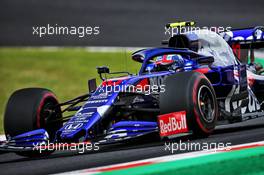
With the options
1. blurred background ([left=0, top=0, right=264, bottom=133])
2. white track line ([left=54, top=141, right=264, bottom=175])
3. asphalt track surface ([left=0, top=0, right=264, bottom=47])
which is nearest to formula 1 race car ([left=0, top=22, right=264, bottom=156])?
white track line ([left=54, top=141, right=264, bottom=175])

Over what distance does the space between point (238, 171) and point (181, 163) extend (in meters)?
0.47

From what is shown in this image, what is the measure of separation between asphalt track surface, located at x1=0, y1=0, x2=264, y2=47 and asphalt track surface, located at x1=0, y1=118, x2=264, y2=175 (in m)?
6.05

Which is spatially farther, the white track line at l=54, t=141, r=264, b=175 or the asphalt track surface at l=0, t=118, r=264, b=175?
the asphalt track surface at l=0, t=118, r=264, b=175

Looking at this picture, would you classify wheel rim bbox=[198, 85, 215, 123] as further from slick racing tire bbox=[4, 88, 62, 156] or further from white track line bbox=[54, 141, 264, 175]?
slick racing tire bbox=[4, 88, 62, 156]

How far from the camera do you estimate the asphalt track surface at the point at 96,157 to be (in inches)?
237

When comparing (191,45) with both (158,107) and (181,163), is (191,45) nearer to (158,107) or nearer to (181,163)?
(158,107)

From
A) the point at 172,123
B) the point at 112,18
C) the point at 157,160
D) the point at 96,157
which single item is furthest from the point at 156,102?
the point at 112,18

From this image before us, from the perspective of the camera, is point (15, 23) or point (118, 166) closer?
point (118, 166)

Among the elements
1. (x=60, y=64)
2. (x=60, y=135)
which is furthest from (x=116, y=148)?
(x=60, y=64)

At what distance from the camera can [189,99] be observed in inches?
271

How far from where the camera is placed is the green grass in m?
12.9

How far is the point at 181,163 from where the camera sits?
5.25 metres

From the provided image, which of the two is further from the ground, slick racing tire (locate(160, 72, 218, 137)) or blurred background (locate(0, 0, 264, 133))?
blurred background (locate(0, 0, 264, 133))

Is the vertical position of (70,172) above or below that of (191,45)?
below
